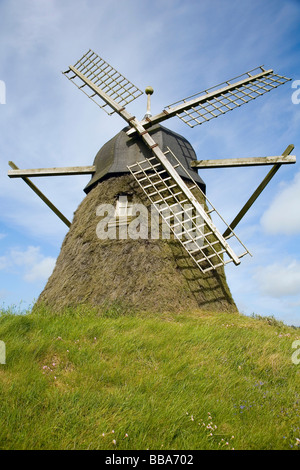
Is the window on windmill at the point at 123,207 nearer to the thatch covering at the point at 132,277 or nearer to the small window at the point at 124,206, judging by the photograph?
the small window at the point at 124,206

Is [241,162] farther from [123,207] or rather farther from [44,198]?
[44,198]

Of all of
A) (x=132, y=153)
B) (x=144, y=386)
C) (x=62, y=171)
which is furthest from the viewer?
(x=62, y=171)

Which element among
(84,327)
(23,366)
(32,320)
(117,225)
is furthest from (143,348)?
(117,225)

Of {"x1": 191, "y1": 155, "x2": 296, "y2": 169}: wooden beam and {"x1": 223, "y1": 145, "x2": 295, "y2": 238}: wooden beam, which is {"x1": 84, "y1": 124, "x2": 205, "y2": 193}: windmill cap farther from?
{"x1": 223, "y1": 145, "x2": 295, "y2": 238}: wooden beam

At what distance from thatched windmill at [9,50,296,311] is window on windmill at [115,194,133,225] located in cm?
3

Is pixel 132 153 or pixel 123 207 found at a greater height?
pixel 132 153

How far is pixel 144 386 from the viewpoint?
16.4 feet

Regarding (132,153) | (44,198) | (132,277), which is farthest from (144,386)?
(44,198)

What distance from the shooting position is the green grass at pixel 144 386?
13.5 ft

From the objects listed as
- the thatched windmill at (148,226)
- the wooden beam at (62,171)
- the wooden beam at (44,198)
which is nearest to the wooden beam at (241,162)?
the thatched windmill at (148,226)

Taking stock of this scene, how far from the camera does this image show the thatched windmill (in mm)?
8891

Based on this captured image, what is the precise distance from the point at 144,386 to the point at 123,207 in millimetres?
5756

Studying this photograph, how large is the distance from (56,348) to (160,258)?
3840 millimetres
